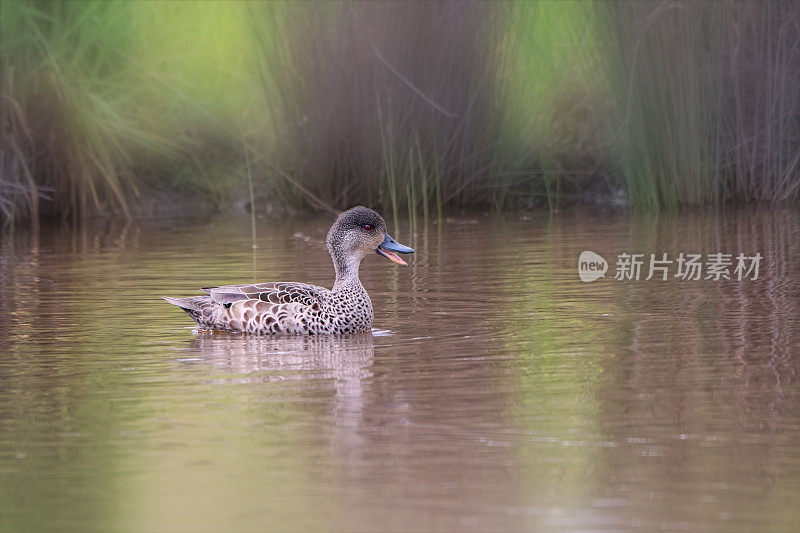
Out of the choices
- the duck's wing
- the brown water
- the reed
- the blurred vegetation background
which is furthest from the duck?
the reed

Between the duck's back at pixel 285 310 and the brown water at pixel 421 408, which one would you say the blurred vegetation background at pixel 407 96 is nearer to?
the brown water at pixel 421 408

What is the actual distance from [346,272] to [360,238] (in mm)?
221

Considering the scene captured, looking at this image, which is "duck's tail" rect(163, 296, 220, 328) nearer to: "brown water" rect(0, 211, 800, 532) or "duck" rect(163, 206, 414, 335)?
"duck" rect(163, 206, 414, 335)

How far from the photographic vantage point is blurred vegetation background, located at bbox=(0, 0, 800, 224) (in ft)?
45.1

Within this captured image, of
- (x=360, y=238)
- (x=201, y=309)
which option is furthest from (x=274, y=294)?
(x=360, y=238)

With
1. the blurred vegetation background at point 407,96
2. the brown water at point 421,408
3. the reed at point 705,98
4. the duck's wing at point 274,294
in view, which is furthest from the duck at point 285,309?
the reed at point 705,98

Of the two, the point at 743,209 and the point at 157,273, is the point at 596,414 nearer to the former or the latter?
the point at 157,273

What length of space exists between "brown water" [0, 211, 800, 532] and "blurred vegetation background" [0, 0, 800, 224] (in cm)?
353

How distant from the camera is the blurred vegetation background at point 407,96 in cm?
1373

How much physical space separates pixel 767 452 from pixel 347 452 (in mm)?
1344

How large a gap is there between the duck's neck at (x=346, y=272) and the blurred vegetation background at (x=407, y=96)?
564 cm

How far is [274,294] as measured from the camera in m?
7.93

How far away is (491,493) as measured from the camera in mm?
4473

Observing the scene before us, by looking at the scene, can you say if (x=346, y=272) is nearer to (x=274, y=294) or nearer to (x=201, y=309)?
(x=274, y=294)
